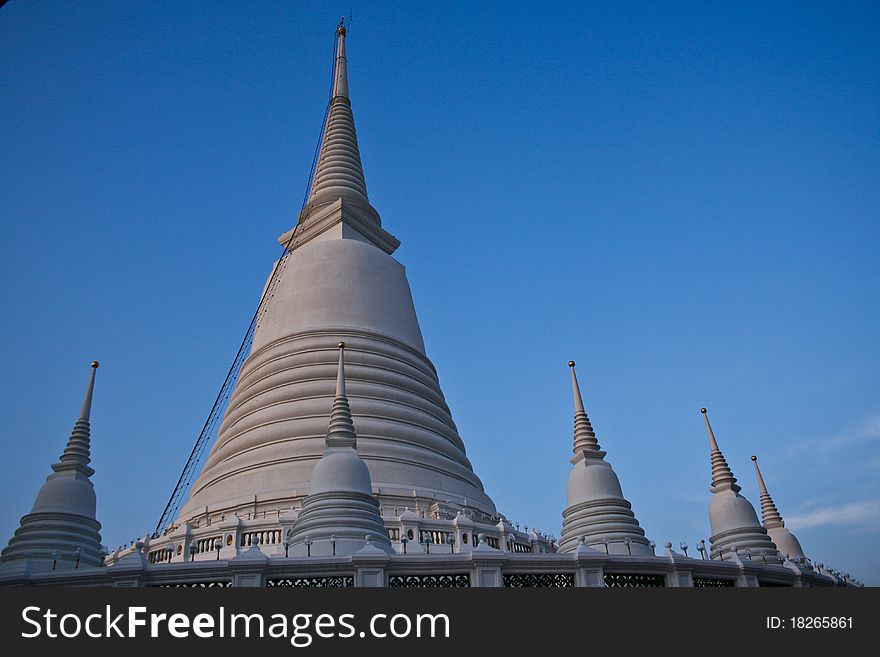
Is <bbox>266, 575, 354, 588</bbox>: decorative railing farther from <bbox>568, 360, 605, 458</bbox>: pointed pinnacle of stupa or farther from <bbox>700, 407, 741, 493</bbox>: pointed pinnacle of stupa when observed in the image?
<bbox>700, 407, 741, 493</bbox>: pointed pinnacle of stupa

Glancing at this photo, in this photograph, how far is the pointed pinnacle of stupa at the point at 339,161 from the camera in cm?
3109

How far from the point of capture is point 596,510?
60.7 feet

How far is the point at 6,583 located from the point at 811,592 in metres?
12.2

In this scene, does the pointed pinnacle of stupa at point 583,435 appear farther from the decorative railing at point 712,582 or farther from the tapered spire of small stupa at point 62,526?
the tapered spire of small stupa at point 62,526

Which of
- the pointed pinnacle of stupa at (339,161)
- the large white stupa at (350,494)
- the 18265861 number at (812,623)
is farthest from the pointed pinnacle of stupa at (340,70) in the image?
the 18265861 number at (812,623)

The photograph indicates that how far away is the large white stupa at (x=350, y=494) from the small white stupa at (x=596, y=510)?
49mm

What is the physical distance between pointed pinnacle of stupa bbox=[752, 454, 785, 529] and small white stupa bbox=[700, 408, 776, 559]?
25.5ft

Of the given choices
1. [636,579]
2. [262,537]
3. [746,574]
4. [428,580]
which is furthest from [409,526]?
[746,574]

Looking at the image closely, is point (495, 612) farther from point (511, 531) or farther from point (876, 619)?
point (511, 531)

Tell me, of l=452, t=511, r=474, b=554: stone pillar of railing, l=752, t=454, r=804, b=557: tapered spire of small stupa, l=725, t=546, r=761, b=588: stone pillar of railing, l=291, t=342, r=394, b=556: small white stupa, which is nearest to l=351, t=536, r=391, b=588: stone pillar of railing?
l=291, t=342, r=394, b=556: small white stupa

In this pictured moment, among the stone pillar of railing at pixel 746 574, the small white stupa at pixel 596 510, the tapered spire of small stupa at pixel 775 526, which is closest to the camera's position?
the stone pillar of railing at pixel 746 574

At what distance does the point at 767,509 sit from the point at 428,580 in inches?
801

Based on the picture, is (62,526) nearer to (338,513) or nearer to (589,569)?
(338,513)

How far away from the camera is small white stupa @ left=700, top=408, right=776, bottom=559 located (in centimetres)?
2020
